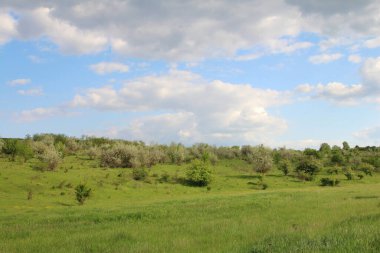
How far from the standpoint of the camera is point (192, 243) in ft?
47.6

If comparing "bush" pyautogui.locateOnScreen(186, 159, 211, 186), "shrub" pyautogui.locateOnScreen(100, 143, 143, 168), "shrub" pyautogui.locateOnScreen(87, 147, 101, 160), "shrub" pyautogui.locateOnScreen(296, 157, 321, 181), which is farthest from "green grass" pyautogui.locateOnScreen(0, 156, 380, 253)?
"shrub" pyautogui.locateOnScreen(296, 157, 321, 181)

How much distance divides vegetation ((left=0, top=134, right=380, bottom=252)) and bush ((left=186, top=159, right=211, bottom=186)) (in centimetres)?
17

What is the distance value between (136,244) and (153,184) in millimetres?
46681

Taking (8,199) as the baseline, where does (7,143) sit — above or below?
above

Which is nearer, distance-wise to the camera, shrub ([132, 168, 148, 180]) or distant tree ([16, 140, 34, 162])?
shrub ([132, 168, 148, 180])

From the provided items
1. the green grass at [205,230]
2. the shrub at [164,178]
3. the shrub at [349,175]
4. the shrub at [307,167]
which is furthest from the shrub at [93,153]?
the shrub at [349,175]

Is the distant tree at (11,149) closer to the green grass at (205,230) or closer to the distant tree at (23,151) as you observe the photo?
the distant tree at (23,151)

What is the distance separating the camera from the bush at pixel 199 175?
64.6m

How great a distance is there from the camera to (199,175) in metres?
64.6

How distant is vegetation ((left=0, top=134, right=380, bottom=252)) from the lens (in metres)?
14.5

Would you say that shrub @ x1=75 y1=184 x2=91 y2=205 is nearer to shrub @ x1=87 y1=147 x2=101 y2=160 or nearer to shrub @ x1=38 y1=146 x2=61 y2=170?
shrub @ x1=38 y1=146 x2=61 y2=170

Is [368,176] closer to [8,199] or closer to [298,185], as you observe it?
[298,185]

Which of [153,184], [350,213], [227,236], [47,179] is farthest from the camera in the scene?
[153,184]

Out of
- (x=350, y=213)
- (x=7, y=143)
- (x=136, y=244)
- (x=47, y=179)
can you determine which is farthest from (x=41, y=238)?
(x=7, y=143)
